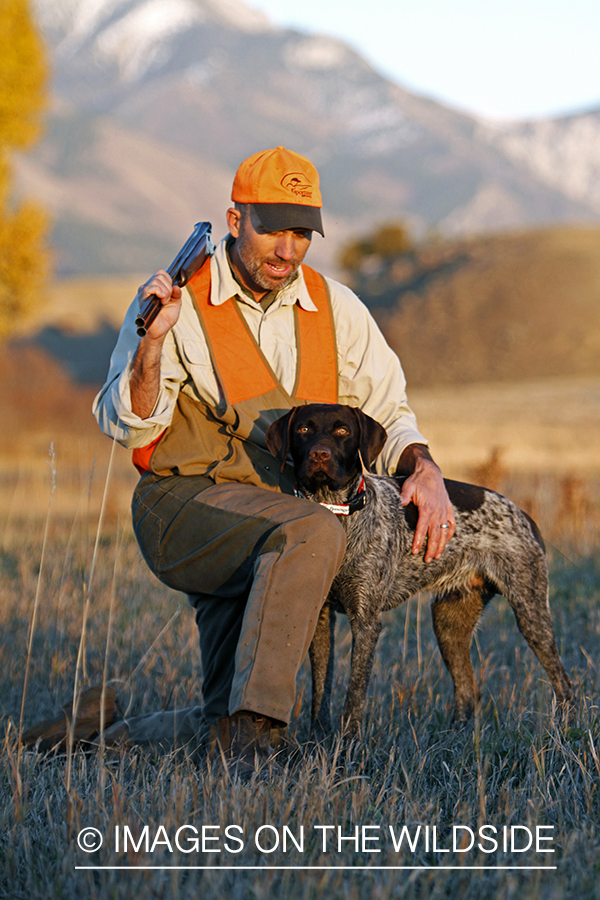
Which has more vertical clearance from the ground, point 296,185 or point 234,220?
point 296,185

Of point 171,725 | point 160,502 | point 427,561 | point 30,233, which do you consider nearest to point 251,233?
point 160,502

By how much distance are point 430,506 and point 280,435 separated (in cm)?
69

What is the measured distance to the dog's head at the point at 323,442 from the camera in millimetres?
3654

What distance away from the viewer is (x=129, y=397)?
3.71 meters

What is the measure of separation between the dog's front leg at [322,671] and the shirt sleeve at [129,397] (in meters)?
1.05

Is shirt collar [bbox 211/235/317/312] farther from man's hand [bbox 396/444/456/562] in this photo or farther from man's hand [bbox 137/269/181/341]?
man's hand [bbox 396/444/456/562]

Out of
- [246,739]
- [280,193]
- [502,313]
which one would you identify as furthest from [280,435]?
[502,313]

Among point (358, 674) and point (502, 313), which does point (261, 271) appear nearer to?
point (358, 674)

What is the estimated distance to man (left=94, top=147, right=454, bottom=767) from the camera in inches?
143

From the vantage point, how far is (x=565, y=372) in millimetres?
43562

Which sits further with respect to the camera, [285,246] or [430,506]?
[285,246]

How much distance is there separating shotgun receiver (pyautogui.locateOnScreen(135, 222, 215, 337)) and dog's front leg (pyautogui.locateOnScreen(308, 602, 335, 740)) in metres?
1.40

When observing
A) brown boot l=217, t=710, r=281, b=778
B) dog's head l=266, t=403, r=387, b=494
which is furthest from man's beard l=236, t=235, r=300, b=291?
brown boot l=217, t=710, r=281, b=778

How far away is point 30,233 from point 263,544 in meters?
18.2
